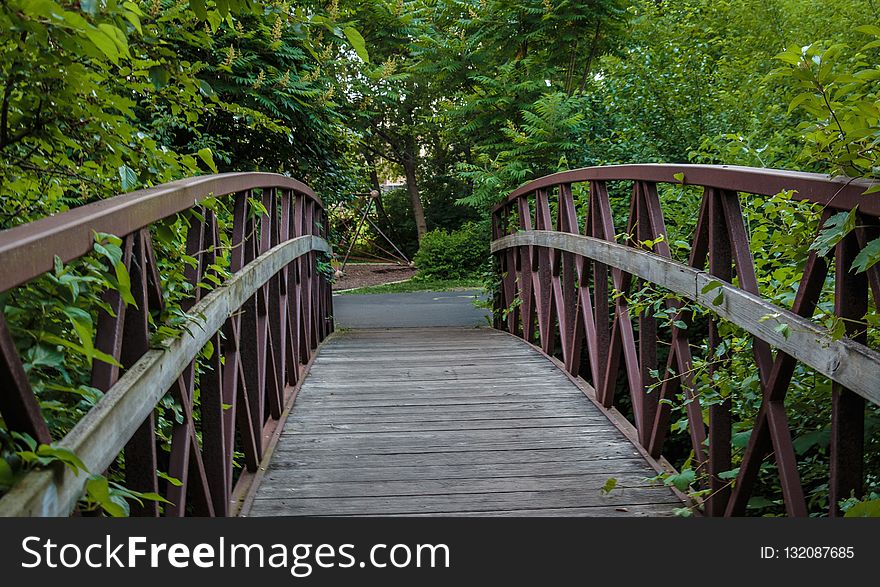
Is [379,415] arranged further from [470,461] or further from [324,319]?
[324,319]

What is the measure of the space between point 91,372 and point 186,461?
705 mm

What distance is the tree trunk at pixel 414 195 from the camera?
903 inches

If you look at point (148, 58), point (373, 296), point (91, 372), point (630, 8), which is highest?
point (630, 8)

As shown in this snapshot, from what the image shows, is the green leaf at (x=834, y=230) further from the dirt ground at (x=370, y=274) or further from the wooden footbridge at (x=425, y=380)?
the dirt ground at (x=370, y=274)

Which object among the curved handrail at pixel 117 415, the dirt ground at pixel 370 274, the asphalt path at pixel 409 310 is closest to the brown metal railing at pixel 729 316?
the curved handrail at pixel 117 415

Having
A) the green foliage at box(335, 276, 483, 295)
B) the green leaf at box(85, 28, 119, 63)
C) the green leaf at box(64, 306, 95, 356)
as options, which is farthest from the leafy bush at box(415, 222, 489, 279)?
the green leaf at box(64, 306, 95, 356)

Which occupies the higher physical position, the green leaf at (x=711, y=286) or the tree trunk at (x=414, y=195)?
the tree trunk at (x=414, y=195)

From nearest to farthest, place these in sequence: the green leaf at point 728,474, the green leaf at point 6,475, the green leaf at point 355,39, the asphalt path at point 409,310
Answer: the green leaf at point 6,475, the green leaf at point 355,39, the green leaf at point 728,474, the asphalt path at point 409,310

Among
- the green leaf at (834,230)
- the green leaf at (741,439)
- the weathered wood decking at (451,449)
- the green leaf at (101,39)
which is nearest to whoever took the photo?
the green leaf at (101,39)

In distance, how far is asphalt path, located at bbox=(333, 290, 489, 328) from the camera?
12344 millimetres

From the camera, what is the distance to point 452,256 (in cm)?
1961

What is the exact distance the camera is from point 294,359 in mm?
5512

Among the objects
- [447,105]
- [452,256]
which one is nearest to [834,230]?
[447,105]

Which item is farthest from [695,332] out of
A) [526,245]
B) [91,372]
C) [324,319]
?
[91,372]
